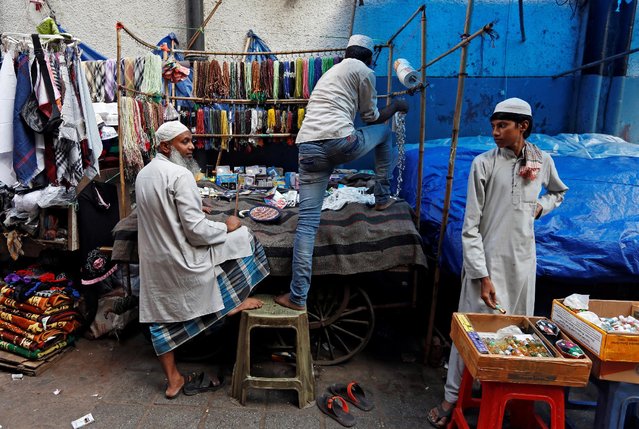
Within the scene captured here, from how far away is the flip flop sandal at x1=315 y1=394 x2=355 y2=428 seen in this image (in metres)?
2.86

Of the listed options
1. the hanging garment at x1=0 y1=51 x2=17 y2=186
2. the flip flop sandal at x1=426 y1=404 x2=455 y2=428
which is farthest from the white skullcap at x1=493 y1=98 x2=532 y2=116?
the hanging garment at x1=0 y1=51 x2=17 y2=186

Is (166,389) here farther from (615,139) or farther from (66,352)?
(615,139)

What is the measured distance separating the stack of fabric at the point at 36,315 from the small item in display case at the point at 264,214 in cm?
188

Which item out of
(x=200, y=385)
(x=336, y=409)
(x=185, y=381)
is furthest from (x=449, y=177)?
(x=185, y=381)

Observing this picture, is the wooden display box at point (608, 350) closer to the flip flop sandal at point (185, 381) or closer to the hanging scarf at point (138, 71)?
the flip flop sandal at point (185, 381)

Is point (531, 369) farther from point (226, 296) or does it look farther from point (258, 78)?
point (258, 78)

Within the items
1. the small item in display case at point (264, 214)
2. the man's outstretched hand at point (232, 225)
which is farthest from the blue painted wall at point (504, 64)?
the man's outstretched hand at point (232, 225)

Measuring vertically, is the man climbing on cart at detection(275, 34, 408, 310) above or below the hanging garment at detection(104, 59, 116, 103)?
below

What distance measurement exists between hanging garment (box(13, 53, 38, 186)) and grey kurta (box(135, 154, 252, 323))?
3.48ft

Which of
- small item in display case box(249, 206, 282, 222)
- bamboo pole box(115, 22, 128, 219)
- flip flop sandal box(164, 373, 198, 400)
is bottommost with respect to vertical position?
flip flop sandal box(164, 373, 198, 400)

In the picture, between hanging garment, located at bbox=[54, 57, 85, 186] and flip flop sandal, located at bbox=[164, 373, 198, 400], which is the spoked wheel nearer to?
flip flop sandal, located at bbox=[164, 373, 198, 400]

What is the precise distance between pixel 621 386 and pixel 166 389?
3.00 m

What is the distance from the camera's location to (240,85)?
17.8 ft

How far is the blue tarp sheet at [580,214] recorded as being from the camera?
3.02 metres
